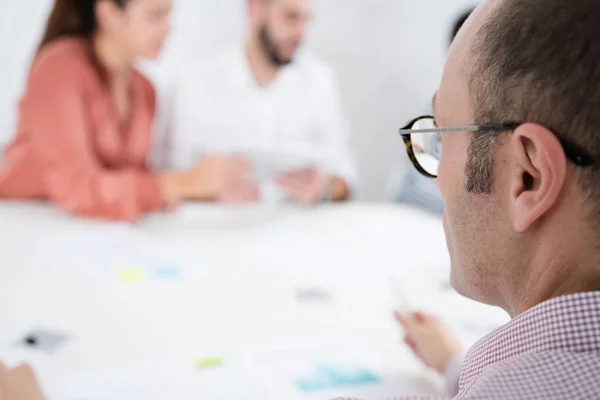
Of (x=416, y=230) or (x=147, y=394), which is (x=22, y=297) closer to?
(x=147, y=394)

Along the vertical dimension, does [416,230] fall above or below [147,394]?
below

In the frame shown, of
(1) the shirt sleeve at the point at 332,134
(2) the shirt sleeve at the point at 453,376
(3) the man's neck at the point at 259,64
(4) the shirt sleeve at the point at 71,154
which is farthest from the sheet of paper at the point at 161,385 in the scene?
(3) the man's neck at the point at 259,64

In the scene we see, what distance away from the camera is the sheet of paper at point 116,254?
4.17ft

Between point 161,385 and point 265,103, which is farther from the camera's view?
point 265,103

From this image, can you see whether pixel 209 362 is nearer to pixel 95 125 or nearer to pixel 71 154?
pixel 71 154

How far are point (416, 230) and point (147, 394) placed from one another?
1.19m

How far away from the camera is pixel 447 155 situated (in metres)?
0.68

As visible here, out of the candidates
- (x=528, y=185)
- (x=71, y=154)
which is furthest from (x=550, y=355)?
(x=71, y=154)

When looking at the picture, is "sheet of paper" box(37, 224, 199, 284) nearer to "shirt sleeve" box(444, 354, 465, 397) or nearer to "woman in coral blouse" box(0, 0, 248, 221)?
"woman in coral blouse" box(0, 0, 248, 221)

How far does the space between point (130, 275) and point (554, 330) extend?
950 millimetres

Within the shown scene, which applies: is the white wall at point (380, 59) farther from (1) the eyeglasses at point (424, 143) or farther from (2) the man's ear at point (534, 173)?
(2) the man's ear at point (534, 173)

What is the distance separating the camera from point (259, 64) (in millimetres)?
2541

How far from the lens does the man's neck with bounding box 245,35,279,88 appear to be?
253 cm

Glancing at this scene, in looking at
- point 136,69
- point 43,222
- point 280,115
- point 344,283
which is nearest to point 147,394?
point 344,283
